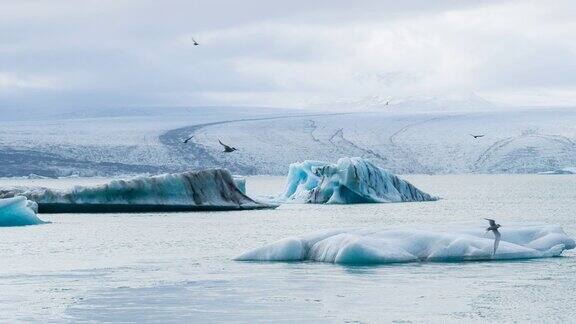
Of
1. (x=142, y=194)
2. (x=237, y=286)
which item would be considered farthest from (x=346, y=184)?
(x=237, y=286)

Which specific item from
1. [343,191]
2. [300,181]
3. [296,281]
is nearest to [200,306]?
[296,281]

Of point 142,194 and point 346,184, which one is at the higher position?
point 346,184

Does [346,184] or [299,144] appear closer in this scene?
[346,184]

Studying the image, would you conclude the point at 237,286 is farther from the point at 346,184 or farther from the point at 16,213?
the point at 346,184

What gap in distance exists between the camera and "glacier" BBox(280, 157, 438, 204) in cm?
3341

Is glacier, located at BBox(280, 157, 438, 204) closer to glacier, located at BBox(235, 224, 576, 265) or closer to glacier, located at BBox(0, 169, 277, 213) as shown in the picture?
glacier, located at BBox(0, 169, 277, 213)

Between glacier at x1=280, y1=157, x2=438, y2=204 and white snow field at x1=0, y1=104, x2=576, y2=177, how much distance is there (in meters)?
22.1

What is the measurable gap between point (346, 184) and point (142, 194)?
8324 millimetres

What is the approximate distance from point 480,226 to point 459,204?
21995 millimetres

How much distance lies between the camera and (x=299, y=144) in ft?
218

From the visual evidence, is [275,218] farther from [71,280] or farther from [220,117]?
[220,117]

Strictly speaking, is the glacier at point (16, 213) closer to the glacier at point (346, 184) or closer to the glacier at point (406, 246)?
the glacier at point (406, 246)

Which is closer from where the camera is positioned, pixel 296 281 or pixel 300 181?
pixel 296 281

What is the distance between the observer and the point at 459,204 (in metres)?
38.5
